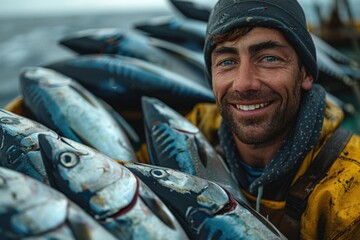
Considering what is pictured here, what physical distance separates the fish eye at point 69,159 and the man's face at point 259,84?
3.38 feet

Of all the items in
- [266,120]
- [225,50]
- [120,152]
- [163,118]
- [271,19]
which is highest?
[271,19]

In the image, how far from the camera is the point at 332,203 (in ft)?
6.32

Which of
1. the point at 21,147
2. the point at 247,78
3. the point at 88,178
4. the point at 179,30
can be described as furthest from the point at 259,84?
the point at 179,30

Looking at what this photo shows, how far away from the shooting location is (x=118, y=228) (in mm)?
1341

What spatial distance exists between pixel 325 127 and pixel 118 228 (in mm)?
1445

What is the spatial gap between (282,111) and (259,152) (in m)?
0.33

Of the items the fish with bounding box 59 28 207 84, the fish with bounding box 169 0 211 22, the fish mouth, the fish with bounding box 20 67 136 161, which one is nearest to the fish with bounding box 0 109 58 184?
the fish mouth

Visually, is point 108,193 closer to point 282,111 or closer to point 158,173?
point 158,173

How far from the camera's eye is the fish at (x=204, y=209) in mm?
1600

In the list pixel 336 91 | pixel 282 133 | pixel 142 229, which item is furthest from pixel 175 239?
pixel 336 91

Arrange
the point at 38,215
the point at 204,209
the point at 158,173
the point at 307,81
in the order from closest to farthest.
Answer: the point at 38,215 < the point at 204,209 < the point at 158,173 < the point at 307,81

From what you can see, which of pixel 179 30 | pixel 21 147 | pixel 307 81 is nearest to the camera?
pixel 21 147

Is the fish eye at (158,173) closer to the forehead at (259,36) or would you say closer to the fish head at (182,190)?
the fish head at (182,190)

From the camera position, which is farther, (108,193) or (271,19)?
(271,19)
